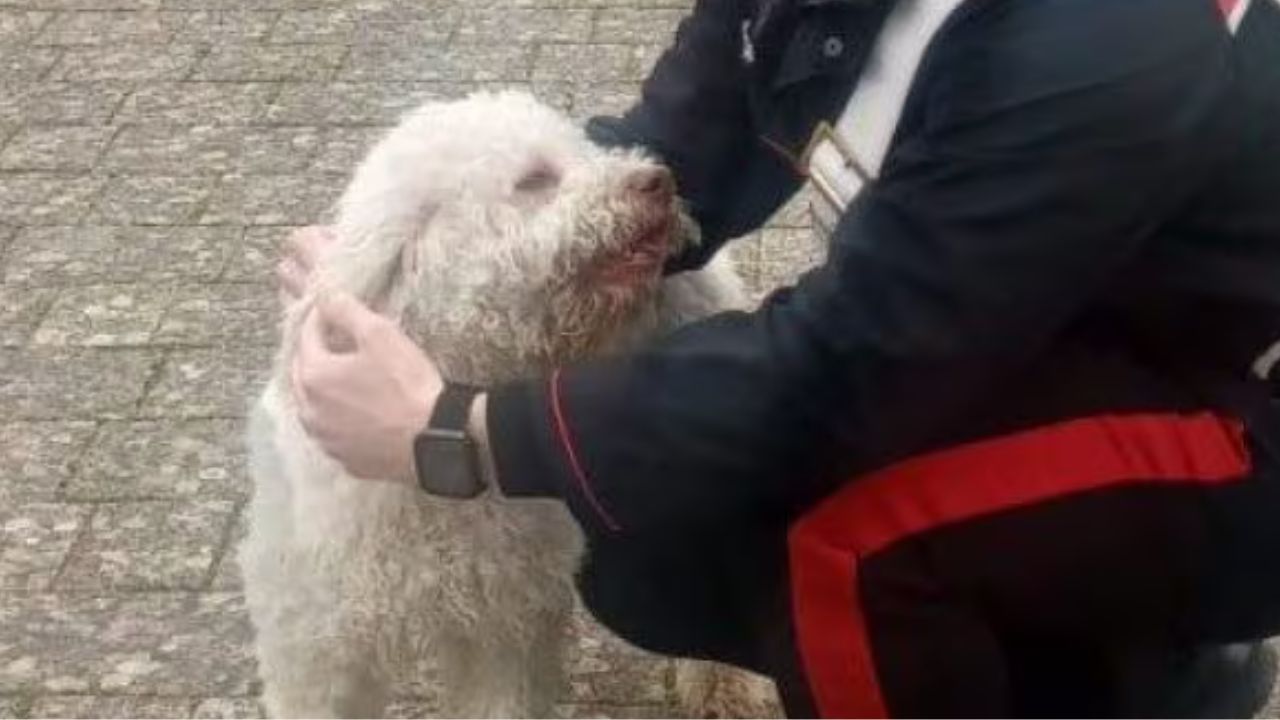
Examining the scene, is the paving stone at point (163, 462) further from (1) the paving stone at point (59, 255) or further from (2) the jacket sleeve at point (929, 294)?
(2) the jacket sleeve at point (929, 294)

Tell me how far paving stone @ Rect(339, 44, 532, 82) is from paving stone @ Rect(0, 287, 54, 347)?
1.33m

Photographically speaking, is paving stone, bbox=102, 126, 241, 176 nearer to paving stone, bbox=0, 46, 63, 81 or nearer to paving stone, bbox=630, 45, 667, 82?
paving stone, bbox=0, 46, 63, 81

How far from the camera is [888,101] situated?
6.95 ft

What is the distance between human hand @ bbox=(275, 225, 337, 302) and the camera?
2.57 meters

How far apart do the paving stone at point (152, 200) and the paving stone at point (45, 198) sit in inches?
1.7

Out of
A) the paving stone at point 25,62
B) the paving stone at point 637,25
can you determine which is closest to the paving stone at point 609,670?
the paving stone at point 637,25

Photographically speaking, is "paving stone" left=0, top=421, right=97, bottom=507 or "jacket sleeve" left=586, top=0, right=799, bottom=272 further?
"paving stone" left=0, top=421, right=97, bottom=507

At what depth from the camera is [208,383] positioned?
163 inches

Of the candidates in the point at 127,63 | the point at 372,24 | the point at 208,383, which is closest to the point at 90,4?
the point at 127,63

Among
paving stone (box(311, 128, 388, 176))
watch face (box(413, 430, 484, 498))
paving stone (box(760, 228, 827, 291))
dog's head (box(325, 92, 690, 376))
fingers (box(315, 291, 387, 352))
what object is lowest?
paving stone (box(311, 128, 388, 176))

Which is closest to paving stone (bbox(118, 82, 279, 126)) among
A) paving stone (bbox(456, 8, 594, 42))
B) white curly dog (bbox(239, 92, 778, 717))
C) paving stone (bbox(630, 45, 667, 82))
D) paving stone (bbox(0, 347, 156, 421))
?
paving stone (bbox(456, 8, 594, 42))

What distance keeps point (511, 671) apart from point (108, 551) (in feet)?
3.44

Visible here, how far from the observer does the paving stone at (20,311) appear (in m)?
4.35

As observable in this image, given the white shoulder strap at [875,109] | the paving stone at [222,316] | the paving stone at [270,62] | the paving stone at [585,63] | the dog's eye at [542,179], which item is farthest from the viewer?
the paving stone at [270,62]
